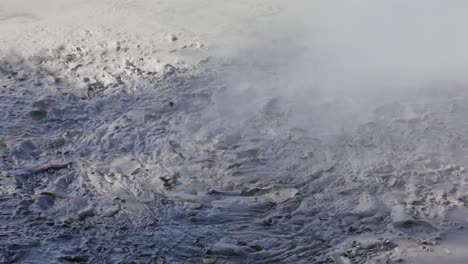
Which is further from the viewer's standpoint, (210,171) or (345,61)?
(345,61)

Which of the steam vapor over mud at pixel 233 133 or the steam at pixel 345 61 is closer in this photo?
the steam vapor over mud at pixel 233 133

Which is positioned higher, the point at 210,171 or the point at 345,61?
the point at 345,61

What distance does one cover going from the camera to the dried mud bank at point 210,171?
283cm

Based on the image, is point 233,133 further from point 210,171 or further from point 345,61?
point 345,61

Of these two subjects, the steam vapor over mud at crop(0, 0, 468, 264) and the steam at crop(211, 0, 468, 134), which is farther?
the steam at crop(211, 0, 468, 134)

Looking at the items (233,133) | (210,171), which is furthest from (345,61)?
(210,171)

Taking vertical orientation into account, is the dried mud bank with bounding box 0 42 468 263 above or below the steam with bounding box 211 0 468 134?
below

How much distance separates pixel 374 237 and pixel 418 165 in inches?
28.9

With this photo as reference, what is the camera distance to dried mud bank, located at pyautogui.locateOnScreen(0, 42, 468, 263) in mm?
2830

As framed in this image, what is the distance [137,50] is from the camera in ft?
15.7

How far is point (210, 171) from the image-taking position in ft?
11.1

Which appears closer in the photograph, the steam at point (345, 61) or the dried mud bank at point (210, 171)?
the dried mud bank at point (210, 171)

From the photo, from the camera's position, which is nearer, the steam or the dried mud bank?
the dried mud bank

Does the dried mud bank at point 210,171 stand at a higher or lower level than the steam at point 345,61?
lower
